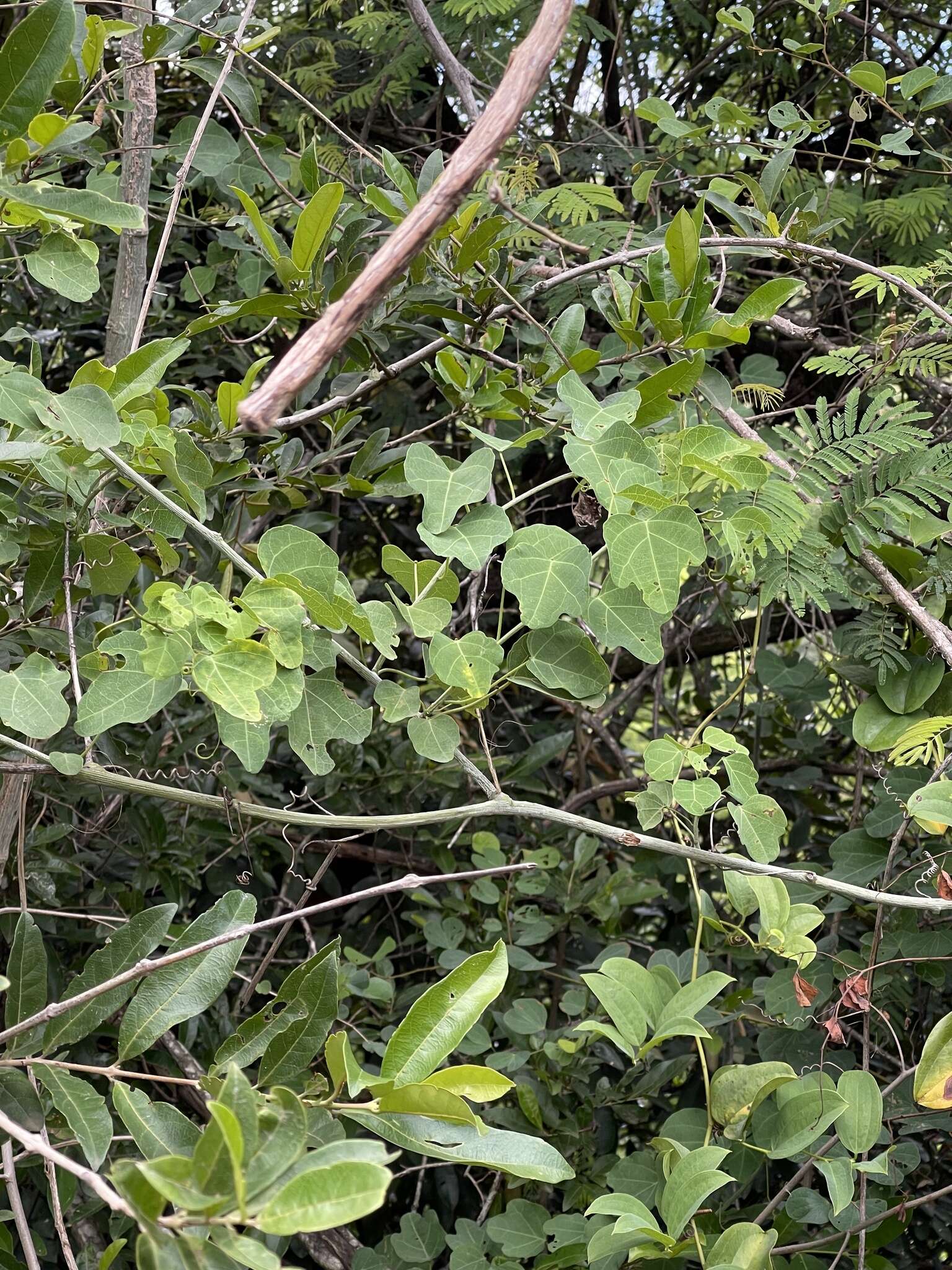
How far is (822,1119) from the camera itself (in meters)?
0.84

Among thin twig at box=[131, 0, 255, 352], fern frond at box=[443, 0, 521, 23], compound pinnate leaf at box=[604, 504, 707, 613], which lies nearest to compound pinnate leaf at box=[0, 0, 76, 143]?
thin twig at box=[131, 0, 255, 352]

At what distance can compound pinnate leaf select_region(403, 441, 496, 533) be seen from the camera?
81 cm

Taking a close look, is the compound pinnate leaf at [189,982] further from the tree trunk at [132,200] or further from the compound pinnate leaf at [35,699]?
the tree trunk at [132,200]

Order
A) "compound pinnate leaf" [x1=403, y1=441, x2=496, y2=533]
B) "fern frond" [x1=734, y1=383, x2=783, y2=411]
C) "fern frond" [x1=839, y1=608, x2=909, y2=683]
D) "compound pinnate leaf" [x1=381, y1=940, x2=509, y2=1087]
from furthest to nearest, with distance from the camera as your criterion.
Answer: "fern frond" [x1=734, y1=383, x2=783, y2=411] → "fern frond" [x1=839, y1=608, x2=909, y2=683] → "compound pinnate leaf" [x1=403, y1=441, x2=496, y2=533] → "compound pinnate leaf" [x1=381, y1=940, x2=509, y2=1087]

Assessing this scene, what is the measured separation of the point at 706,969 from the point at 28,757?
86 centimetres

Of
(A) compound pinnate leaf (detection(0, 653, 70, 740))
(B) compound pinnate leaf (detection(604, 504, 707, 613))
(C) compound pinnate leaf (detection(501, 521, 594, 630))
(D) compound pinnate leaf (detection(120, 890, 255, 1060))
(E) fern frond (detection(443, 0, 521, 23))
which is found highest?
(E) fern frond (detection(443, 0, 521, 23))

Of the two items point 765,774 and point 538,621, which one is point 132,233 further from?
point 765,774

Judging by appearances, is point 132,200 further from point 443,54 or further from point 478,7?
point 478,7

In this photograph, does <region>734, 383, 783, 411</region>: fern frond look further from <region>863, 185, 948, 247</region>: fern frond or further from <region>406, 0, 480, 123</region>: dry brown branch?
<region>406, 0, 480, 123</region>: dry brown branch

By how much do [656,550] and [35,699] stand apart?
0.44 metres

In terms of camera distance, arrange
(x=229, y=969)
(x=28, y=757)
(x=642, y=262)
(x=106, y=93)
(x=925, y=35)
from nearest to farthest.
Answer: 1. (x=229, y=969)
2. (x=28, y=757)
3. (x=642, y=262)
4. (x=106, y=93)
5. (x=925, y=35)

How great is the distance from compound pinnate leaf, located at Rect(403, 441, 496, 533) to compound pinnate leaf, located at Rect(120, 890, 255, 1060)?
0.31 m

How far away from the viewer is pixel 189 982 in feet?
2.23

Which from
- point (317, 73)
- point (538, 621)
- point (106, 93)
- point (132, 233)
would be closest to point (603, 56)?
point (317, 73)
